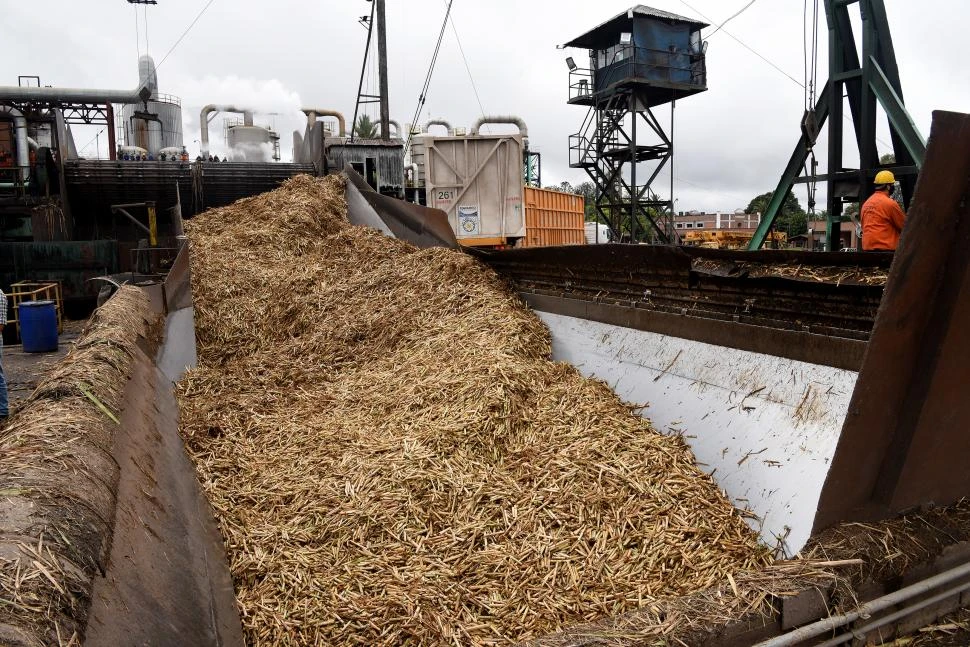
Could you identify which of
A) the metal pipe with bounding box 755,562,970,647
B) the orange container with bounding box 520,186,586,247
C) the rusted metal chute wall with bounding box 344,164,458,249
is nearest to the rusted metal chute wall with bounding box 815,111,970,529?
the metal pipe with bounding box 755,562,970,647

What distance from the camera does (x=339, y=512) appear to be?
241 cm

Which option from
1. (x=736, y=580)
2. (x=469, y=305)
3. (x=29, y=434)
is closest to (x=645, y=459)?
(x=736, y=580)

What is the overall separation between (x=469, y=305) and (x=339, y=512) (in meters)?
1.90

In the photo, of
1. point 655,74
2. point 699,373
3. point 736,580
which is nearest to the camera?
point 736,580

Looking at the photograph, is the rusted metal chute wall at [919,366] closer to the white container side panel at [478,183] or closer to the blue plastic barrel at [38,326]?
the blue plastic barrel at [38,326]

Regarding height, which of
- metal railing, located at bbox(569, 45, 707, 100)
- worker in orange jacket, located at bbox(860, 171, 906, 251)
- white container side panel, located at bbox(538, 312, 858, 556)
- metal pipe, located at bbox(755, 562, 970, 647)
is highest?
metal railing, located at bbox(569, 45, 707, 100)

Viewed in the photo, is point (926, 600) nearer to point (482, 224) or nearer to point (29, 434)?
point (29, 434)

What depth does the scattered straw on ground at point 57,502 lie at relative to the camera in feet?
Result: 3.48

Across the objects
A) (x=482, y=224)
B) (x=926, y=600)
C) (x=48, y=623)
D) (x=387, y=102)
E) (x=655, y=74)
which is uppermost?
(x=655, y=74)

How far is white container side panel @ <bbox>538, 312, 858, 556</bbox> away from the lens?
235cm

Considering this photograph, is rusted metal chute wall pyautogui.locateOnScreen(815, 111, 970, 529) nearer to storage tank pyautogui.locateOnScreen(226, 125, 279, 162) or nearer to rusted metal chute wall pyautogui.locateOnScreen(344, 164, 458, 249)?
rusted metal chute wall pyautogui.locateOnScreen(344, 164, 458, 249)

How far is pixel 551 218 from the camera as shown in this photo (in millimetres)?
14141

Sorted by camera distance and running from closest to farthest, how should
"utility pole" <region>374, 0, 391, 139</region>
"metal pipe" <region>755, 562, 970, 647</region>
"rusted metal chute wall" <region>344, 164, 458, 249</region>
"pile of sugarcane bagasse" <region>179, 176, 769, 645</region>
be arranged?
"metal pipe" <region>755, 562, 970, 647</region>, "pile of sugarcane bagasse" <region>179, 176, 769, 645</region>, "rusted metal chute wall" <region>344, 164, 458, 249</region>, "utility pole" <region>374, 0, 391, 139</region>

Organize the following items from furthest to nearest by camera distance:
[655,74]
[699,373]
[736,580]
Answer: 1. [655,74]
2. [699,373]
3. [736,580]
